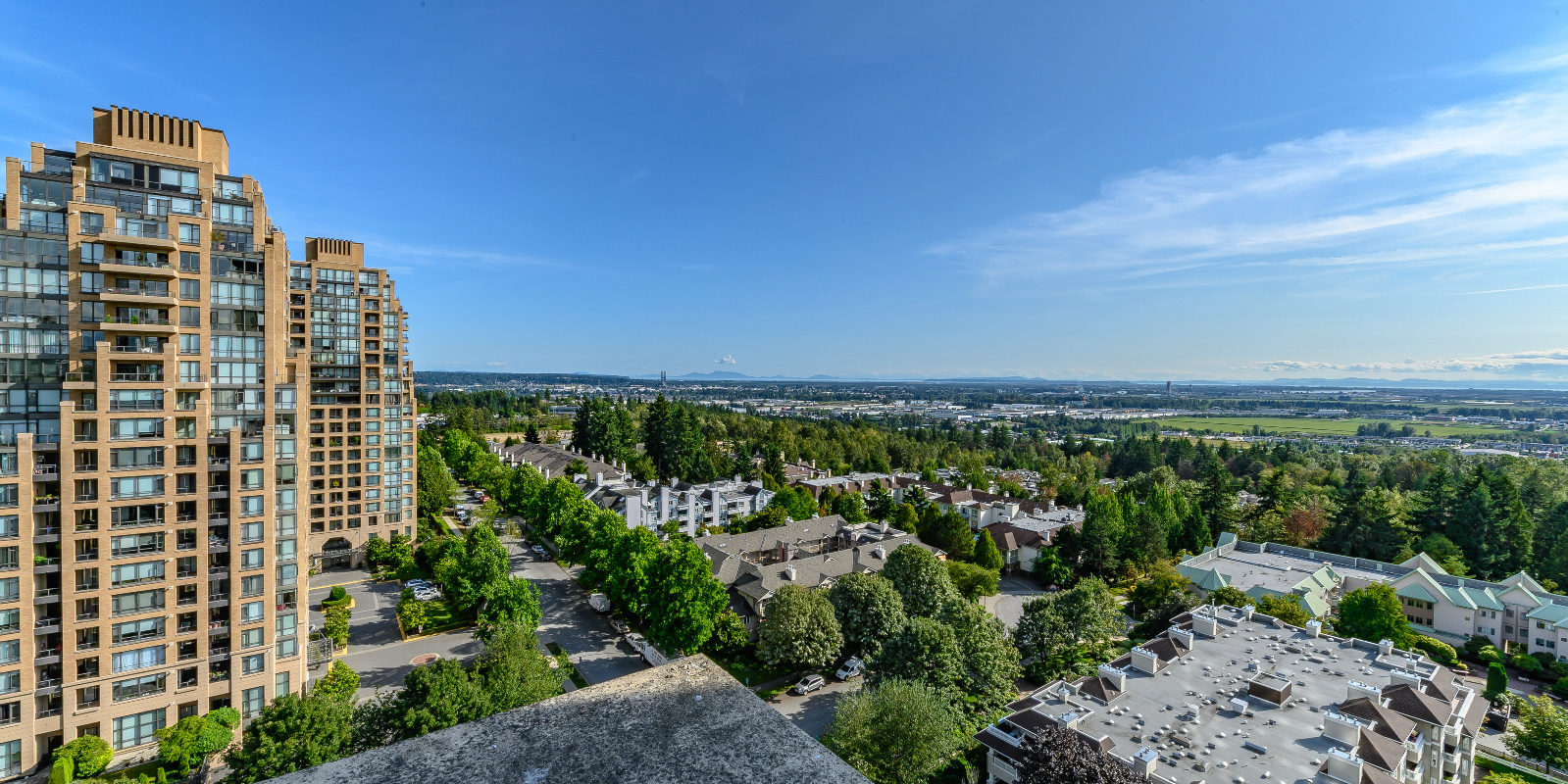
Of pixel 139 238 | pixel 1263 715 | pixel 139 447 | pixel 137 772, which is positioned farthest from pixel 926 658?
pixel 139 238

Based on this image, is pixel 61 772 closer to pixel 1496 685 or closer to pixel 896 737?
pixel 896 737

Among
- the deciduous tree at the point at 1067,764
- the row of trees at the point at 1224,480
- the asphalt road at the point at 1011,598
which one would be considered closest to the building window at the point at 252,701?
the deciduous tree at the point at 1067,764

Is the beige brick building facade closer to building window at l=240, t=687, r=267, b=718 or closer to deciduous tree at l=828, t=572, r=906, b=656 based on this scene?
building window at l=240, t=687, r=267, b=718

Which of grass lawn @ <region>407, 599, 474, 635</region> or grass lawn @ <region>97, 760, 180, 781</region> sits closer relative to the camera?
grass lawn @ <region>97, 760, 180, 781</region>

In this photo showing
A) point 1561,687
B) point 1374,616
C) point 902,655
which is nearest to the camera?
point 902,655

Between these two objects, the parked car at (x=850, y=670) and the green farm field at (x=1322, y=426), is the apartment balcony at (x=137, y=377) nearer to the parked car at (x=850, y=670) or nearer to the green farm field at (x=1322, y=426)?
the parked car at (x=850, y=670)

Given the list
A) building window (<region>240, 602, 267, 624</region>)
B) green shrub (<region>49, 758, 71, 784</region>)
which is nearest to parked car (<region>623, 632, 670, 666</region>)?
building window (<region>240, 602, 267, 624</region>)
